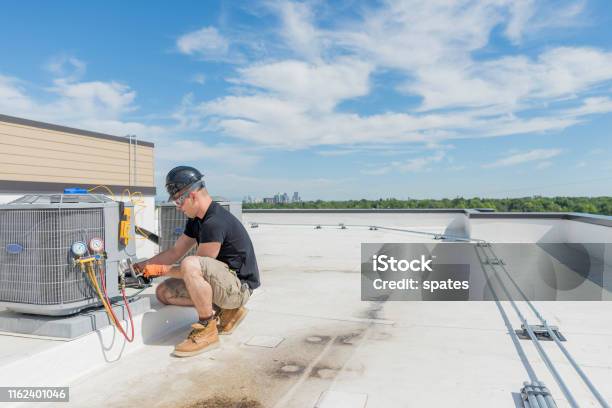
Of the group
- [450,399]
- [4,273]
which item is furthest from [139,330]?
[450,399]

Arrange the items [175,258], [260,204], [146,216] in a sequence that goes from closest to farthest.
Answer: [175,258], [146,216], [260,204]

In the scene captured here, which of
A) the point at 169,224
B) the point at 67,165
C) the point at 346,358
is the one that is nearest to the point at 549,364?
the point at 346,358

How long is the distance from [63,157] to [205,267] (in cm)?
650

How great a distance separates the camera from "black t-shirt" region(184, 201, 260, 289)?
337 centimetres

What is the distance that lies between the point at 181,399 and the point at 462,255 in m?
7.23

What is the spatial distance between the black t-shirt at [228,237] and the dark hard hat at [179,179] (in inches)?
11.3

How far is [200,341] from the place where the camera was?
320 centimetres

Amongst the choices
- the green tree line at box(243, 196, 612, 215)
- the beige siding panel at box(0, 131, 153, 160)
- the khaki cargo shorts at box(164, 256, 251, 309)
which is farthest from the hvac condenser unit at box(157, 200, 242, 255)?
the green tree line at box(243, 196, 612, 215)

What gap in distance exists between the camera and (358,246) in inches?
395

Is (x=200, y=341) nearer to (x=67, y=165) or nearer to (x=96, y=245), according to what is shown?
(x=96, y=245)

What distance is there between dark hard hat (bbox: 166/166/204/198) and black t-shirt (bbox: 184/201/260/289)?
0.94 ft

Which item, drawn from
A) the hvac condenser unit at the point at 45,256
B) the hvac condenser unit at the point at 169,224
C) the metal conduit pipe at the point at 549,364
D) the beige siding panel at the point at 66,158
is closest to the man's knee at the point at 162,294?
the hvac condenser unit at the point at 45,256

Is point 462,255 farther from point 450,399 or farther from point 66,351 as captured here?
point 66,351

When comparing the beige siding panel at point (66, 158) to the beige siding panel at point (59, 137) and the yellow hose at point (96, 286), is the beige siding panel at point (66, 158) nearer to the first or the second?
the beige siding panel at point (59, 137)
